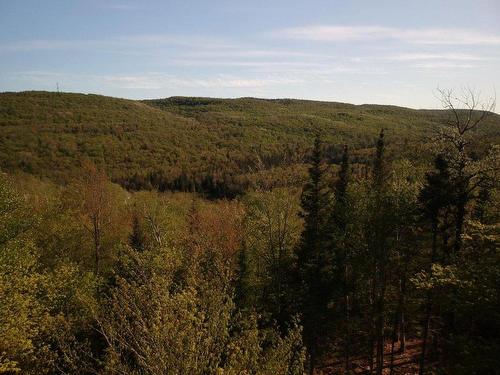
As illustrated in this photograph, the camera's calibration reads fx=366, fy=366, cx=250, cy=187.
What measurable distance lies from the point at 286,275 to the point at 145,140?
103 m

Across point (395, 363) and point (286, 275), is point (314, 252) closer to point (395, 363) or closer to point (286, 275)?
point (286, 275)

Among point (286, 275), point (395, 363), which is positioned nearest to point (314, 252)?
point (286, 275)

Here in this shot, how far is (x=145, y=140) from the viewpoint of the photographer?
392ft

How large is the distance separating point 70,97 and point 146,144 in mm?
77052

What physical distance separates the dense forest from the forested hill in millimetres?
30603

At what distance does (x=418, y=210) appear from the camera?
19141mm

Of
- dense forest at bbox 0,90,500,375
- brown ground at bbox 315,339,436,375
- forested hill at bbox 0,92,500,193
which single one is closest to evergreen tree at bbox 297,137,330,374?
Result: dense forest at bbox 0,90,500,375

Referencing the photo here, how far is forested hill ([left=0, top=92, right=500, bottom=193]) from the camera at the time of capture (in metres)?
91.1

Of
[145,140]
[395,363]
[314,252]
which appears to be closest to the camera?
[314,252]

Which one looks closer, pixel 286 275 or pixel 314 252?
pixel 314 252

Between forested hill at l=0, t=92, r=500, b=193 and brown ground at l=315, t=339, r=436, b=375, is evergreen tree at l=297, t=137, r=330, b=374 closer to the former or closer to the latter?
brown ground at l=315, t=339, r=436, b=375

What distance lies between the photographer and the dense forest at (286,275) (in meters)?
9.02

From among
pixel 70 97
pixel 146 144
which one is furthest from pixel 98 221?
pixel 70 97

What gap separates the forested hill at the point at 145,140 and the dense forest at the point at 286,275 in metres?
30.6
